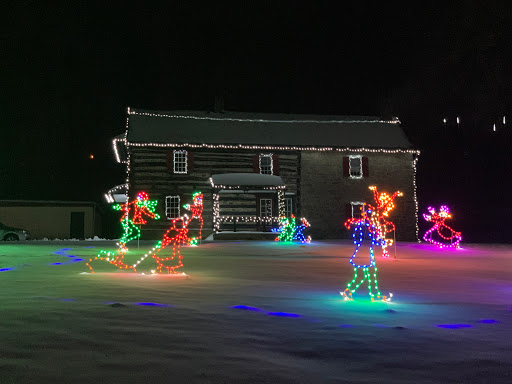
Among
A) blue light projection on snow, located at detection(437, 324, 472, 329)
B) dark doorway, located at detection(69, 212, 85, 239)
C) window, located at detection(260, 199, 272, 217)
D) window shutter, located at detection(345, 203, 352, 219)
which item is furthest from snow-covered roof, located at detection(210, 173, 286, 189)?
blue light projection on snow, located at detection(437, 324, 472, 329)

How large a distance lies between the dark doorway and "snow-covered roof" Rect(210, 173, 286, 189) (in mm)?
11519

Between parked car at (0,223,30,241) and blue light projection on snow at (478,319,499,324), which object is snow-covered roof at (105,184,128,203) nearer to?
parked car at (0,223,30,241)

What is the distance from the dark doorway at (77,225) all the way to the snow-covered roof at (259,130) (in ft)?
28.5

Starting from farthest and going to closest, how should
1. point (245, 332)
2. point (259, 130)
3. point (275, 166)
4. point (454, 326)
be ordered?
point (259, 130), point (275, 166), point (454, 326), point (245, 332)

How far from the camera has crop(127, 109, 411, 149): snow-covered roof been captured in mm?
32031

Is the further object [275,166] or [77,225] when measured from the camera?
[77,225]

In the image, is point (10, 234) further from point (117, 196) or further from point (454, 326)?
point (454, 326)

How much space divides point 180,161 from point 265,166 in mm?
5474

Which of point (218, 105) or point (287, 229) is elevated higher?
point (218, 105)

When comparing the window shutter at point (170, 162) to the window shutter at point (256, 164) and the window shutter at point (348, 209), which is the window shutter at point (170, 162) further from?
the window shutter at point (348, 209)

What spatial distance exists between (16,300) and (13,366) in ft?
11.3

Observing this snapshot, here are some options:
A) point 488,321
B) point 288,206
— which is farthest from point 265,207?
point 488,321

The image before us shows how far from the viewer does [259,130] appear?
33812 mm

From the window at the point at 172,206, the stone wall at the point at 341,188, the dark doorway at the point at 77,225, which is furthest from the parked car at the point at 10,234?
the stone wall at the point at 341,188
